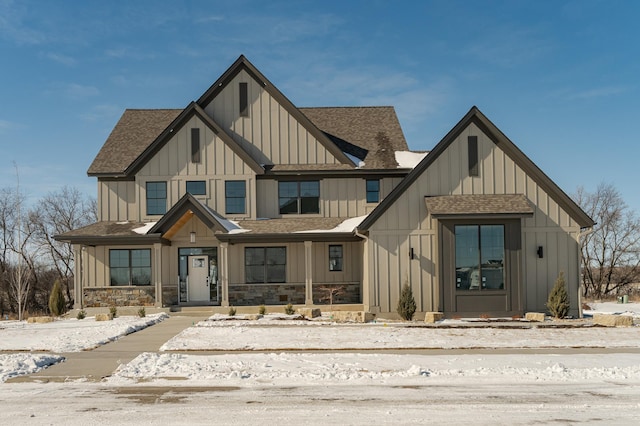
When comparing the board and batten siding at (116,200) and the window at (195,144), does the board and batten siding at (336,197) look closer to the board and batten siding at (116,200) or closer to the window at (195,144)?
the window at (195,144)

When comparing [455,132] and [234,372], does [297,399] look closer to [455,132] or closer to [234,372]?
[234,372]

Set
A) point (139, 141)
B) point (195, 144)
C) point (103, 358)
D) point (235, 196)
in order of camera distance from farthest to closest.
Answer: point (139, 141), point (235, 196), point (195, 144), point (103, 358)

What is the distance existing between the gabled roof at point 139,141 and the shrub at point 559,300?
40.1 feet

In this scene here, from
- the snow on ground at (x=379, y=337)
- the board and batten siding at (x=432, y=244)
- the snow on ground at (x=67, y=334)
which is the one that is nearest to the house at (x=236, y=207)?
the board and batten siding at (x=432, y=244)

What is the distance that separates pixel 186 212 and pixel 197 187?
2.08 metres

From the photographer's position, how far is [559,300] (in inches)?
815

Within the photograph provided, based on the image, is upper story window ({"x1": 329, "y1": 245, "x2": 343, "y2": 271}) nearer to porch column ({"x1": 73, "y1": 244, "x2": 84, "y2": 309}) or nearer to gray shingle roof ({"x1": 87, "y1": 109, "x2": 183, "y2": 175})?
gray shingle roof ({"x1": 87, "y1": 109, "x2": 183, "y2": 175})

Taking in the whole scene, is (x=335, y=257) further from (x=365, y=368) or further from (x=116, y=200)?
(x=365, y=368)

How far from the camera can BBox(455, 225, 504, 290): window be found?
2114 centimetres

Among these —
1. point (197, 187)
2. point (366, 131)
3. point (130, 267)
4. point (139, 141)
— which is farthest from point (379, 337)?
point (139, 141)

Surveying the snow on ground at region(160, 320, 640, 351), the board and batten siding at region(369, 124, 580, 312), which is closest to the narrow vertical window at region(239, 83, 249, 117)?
the board and batten siding at region(369, 124, 580, 312)

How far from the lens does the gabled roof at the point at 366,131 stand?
2708cm

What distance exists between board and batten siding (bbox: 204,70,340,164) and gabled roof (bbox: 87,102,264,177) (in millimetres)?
767

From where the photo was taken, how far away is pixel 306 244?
24.5 metres
